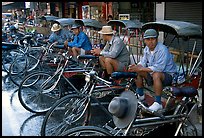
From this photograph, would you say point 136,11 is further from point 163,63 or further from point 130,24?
point 163,63

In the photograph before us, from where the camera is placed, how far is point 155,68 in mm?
5250

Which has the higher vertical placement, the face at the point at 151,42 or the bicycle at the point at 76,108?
the face at the point at 151,42

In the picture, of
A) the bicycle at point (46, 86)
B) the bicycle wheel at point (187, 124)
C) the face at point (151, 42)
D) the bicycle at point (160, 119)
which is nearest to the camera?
the bicycle at point (160, 119)

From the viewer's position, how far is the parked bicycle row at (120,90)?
3.80 meters

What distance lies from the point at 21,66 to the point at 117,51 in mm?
3926

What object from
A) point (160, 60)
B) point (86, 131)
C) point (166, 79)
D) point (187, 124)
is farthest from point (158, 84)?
point (86, 131)

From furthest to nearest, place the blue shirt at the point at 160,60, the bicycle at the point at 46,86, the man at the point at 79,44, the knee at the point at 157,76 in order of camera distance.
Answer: the man at the point at 79,44
the bicycle at the point at 46,86
the blue shirt at the point at 160,60
the knee at the point at 157,76

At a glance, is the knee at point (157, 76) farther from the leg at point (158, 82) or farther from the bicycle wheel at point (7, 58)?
the bicycle wheel at point (7, 58)

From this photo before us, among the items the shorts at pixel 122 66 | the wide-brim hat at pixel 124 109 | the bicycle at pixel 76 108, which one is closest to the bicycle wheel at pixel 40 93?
the bicycle at pixel 76 108

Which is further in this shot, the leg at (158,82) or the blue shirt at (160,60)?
the blue shirt at (160,60)

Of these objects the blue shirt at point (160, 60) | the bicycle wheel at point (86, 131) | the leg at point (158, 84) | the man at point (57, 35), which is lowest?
the bicycle wheel at point (86, 131)

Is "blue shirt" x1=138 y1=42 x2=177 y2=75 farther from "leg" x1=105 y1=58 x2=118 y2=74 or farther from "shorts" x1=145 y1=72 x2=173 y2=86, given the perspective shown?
"leg" x1=105 y1=58 x2=118 y2=74

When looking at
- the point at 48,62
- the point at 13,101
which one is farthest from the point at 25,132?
the point at 48,62

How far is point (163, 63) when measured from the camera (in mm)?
5289
